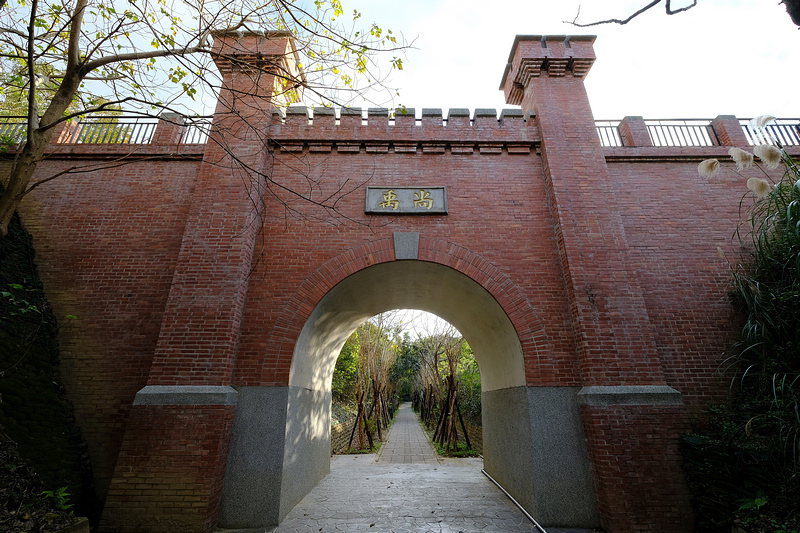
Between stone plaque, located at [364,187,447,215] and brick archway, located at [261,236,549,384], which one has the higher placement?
stone plaque, located at [364,187,447,215]

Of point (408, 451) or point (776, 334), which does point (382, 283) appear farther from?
point (408, 451)

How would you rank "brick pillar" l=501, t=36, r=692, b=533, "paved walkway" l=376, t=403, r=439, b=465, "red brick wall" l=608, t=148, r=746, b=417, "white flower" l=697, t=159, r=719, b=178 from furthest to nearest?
1. "paved walkway" l=376, t=403, r=439, b=465
2. "red brick wall" l=608, t=148, r=746, b=417
3. "white flower" l=697, t=159, r=719, b=178
4. "brick pillar" l=501, t=36, r=692, b=533

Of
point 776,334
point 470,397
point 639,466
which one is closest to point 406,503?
point 639,466

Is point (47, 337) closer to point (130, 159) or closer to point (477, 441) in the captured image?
point (130, 159)

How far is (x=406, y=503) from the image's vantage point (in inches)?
228

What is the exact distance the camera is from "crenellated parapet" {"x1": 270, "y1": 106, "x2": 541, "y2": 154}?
6.64m

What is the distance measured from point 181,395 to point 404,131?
A: 548cm

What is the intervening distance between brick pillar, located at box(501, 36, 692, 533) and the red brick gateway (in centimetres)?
3

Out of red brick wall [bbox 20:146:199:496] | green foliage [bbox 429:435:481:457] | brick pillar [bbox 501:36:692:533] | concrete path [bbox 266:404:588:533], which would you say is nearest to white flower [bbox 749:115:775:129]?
brick pillar [bbox 501:36:692:533]

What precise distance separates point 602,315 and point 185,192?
7216 millimetres

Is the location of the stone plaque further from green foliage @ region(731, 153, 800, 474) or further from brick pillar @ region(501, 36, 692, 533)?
green foliage @ region(731, 153, 800, 474)

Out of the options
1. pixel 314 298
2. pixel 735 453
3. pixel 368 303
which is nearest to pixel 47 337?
pixel 314 298

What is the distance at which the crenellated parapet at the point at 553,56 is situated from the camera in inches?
275

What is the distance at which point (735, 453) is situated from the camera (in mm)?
4148
